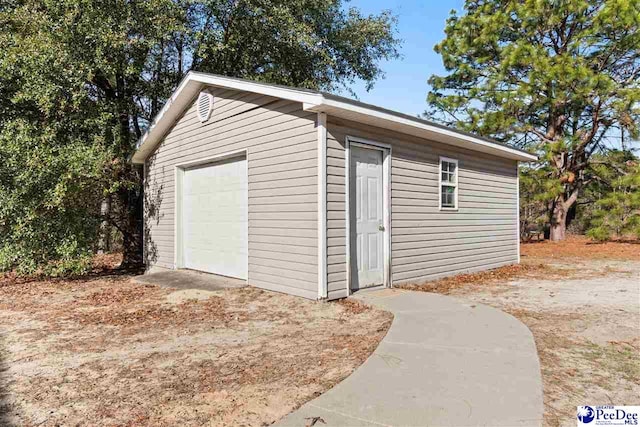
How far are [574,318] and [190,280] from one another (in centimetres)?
619

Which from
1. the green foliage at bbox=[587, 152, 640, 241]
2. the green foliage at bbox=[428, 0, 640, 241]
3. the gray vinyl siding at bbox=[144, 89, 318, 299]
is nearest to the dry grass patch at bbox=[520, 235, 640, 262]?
the green foliage at bbox=[587, 152, 640, 241]

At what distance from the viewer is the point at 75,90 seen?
28.2ft

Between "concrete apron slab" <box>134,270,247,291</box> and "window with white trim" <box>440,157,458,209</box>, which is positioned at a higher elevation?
"window with white trim" <box>440,157,458,209</box>

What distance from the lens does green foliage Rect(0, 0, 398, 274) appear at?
8.00 meters

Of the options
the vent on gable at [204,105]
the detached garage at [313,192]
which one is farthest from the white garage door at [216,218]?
the vent on gable at [204,105]

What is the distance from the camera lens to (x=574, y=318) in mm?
5086

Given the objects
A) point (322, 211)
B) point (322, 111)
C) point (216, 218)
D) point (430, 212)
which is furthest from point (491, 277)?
point (216, 218)

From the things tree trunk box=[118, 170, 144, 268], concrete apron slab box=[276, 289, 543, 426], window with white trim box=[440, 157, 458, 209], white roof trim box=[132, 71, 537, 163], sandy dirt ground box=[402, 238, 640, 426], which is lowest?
sandy dirt ground box=[402, 238, 640, 426]

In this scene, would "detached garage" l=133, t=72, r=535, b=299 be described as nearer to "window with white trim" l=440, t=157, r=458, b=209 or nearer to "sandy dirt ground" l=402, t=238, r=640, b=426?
"window with white trim" l=440, t=157, r=458, b=209

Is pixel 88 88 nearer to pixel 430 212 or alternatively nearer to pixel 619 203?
pixel 430 212

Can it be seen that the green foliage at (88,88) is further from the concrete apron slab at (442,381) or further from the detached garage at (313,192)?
the concrete apron slab at (442,381)

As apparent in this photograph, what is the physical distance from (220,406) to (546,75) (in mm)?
14956

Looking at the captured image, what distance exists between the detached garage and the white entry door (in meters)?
0.02

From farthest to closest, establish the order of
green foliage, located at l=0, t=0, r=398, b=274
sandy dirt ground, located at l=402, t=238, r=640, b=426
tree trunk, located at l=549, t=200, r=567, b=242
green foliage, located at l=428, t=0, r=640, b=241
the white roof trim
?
tree trunk, located at l=549, t=200, r=567, b=242, green foliage, located at l=428, t=0, r=640, b=241, green foliage, located at l=0, t=0, r=398, b=274, the white roof trim, sandy dirt ground, located at l=402, t=238, r=640, b=426
